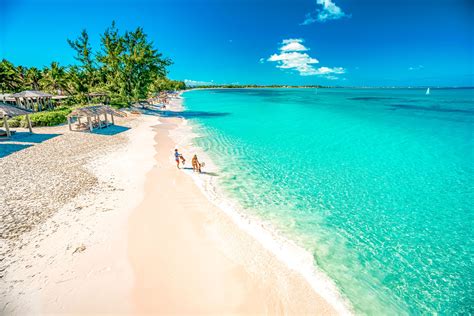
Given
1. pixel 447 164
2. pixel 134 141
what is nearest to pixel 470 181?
pixel 447 164

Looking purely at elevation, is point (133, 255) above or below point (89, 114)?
below

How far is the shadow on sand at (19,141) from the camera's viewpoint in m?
17.6

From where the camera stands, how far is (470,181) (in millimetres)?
15094

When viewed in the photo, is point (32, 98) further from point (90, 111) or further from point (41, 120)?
point (90, 111)

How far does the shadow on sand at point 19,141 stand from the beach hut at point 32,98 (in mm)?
11360

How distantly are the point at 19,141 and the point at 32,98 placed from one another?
27.0m

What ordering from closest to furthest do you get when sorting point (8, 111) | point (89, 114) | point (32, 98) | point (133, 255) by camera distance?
point (133, 255) < point (8, 111) < point (89, 114) < point (32, 98)

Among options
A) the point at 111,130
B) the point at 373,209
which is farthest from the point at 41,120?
the point at 373,209

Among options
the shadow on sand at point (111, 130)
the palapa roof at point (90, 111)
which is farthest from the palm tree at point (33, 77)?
the palapa roof at point (90, 111)

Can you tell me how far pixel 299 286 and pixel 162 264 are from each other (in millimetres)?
4441

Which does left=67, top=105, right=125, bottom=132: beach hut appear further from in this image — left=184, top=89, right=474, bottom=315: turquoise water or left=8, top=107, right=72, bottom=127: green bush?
left=184, top=89, right=474, bottom=315: turquoise water

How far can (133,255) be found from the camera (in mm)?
7707

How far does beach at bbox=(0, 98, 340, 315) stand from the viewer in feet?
20.4

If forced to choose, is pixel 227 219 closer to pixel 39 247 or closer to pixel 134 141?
pixel 39 247
